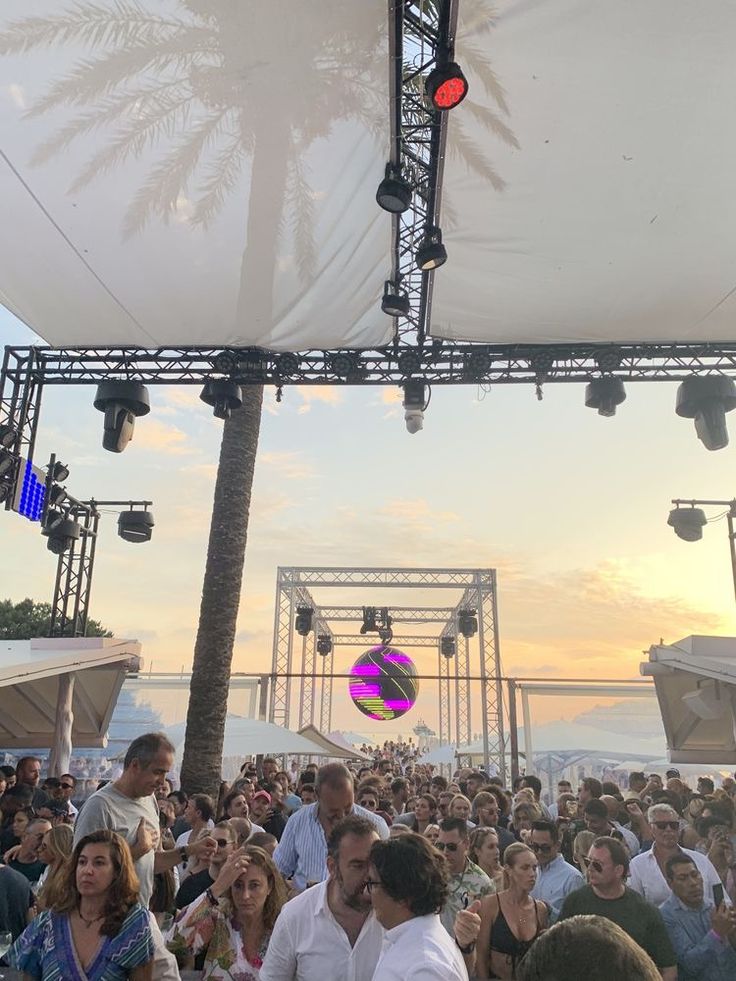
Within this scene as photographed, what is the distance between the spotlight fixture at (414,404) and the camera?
9.56 m

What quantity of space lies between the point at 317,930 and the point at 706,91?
5589 mm

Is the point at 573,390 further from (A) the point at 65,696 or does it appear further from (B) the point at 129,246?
(A) the point at 65,696

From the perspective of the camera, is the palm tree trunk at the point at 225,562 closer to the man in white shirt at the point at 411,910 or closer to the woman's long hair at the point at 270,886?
the woman's long hair at the point at 270,886

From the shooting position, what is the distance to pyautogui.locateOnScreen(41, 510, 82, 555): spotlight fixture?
13602 mm

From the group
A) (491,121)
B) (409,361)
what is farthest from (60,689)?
(491,121)

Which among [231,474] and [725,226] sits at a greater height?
[725,226]

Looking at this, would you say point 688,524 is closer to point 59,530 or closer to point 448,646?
point 59,530

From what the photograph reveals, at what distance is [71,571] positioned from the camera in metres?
15.7

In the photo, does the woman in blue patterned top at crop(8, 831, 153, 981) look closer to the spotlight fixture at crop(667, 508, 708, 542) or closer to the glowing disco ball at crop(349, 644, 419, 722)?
the spotlight fixture at crop(667, 508, 708, 542)

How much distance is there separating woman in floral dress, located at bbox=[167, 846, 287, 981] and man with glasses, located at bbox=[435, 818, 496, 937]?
1509 millimetres

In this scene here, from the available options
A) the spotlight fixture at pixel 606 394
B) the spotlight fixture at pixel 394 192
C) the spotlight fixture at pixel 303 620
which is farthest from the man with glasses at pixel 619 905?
the spotlight fixture at pixel 303 620

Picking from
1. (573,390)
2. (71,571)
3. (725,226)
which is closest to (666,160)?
(725,226)

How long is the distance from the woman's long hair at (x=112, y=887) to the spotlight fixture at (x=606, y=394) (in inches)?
311

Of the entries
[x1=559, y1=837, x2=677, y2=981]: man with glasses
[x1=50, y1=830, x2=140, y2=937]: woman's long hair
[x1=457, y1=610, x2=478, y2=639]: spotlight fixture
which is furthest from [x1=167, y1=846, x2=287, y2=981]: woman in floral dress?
[x1=457, y1=610, x2=478, y2=639]: spotlight fixture
